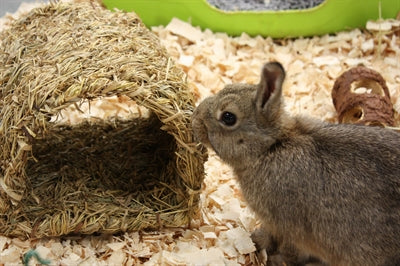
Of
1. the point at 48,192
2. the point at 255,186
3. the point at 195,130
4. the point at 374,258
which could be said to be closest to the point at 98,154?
the point at 48,192

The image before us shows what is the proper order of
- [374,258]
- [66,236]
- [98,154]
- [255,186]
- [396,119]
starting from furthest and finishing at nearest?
1. [396,119]
2. [98,154]
3. [66,236]
4. [255,186]
5. [374,258]

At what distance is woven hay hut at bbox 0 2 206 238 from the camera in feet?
11.6

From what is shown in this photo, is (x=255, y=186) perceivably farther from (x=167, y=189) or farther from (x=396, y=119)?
(x=396, y=119)

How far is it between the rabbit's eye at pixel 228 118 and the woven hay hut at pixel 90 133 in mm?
307

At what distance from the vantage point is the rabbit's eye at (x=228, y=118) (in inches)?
134

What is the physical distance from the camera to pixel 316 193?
129 inches

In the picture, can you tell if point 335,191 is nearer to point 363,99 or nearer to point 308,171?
point 308,171

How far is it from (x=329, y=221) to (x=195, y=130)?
0.96 metres

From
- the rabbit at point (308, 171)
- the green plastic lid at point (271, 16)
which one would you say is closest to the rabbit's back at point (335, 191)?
the rabbit at point (308, 171)

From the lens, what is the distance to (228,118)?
3.41 meters

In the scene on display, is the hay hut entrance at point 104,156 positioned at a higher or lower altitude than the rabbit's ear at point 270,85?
lower

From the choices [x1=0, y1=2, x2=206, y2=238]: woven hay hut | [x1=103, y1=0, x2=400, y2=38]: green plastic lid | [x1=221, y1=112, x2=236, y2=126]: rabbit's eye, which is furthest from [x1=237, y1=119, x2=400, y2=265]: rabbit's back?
[x1=103, y1=0, x2=400, y2=38]: green plastic lid

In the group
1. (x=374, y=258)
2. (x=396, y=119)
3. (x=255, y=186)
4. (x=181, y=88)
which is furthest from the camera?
(x=396, y=119)

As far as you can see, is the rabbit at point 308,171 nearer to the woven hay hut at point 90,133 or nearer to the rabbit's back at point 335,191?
the rabbit's back at point 335,191
